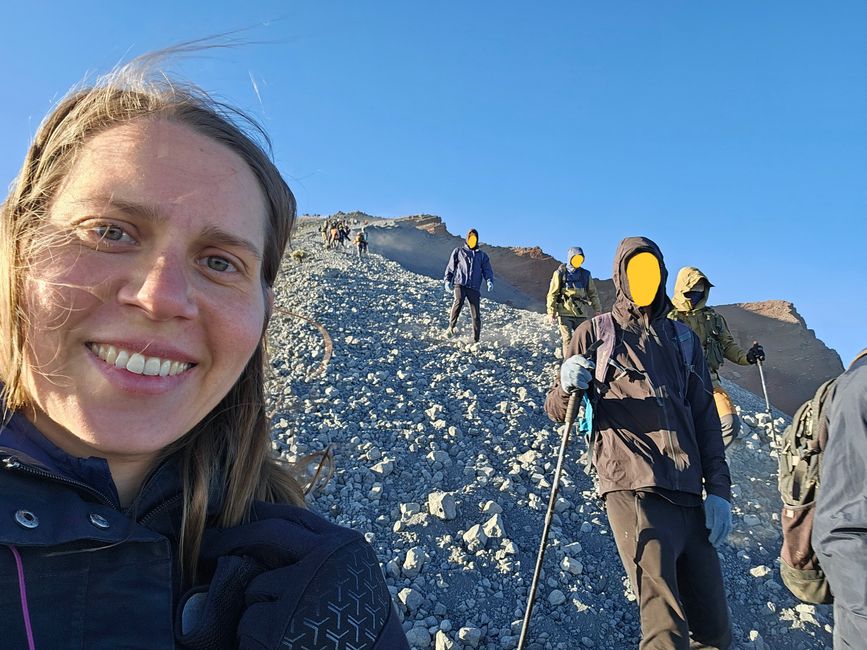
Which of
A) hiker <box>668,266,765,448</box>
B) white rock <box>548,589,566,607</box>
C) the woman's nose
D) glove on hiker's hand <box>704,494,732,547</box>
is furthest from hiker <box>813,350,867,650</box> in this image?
hiker <box>668,266,765,448</box>

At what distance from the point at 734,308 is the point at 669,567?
4826cm

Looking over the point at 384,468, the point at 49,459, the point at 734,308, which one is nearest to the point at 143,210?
the point at 49,459

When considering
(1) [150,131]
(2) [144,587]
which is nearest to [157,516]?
(2) [144,587]

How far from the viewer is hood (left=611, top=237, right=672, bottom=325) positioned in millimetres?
3711

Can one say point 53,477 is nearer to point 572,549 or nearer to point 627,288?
point 627,288

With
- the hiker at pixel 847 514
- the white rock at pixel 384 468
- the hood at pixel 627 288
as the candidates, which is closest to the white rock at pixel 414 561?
the white rock at pixel 384 468

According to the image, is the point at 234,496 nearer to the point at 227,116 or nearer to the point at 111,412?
the point at 111,412

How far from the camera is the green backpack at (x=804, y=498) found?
2457mm

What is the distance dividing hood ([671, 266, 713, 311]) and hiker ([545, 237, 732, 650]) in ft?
10.3

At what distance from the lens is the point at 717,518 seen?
3.24 meters

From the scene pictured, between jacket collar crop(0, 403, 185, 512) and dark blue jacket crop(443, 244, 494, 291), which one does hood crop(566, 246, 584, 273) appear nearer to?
dark blue jacket crop(443, 244, 494, 291)

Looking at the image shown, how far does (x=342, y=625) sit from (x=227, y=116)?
1344 millimetres

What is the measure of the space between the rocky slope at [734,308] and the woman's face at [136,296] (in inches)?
1324

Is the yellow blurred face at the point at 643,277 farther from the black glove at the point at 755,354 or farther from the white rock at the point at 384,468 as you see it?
the black glove at the point at 755,354
